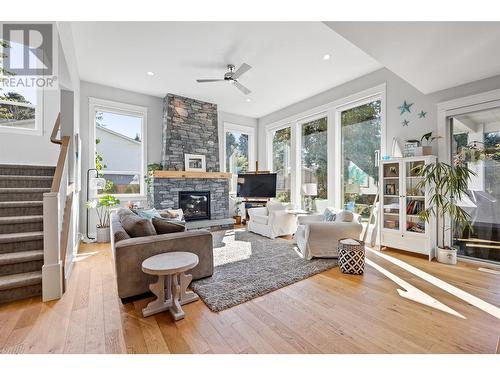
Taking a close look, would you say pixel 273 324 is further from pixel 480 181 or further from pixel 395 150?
pixel 480 181

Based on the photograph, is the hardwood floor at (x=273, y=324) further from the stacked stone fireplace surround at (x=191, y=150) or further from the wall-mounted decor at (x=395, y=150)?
the stacked stone fireplace surround at (x=191, y=150)

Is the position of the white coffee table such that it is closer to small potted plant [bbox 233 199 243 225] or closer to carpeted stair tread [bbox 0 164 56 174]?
carpeted stair tread [bbox 0 164 56 174]

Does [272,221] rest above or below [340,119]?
below

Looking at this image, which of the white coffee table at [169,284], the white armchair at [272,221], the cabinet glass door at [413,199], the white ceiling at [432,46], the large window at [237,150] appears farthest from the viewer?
the large window at [237,150]

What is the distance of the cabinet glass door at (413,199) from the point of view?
11.6 ft

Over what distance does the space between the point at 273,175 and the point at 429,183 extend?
127 inches

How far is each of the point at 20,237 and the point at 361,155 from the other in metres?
5.32

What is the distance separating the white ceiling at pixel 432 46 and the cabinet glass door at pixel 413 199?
129 cm

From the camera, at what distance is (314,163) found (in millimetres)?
5520

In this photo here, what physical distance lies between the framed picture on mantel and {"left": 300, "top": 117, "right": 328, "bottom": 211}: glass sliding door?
102 inches

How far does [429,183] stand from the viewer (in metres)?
3.38

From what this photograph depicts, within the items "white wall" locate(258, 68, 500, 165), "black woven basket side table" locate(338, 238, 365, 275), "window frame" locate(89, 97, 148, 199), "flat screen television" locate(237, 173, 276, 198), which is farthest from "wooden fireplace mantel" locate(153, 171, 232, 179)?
"black woven basket side table" locate(338, 238, 365, 275)

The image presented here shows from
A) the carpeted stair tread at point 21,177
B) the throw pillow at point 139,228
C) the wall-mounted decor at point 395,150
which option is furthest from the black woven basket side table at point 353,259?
the carpeted stair tread at point 21,177

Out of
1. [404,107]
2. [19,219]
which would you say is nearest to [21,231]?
[19,219]
